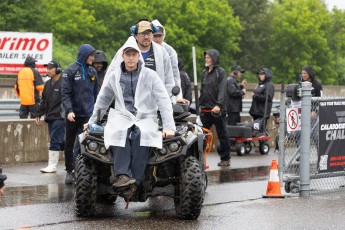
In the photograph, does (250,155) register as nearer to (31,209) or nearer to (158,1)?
(31,209)

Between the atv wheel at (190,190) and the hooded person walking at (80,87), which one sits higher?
the hooded person walking at (80,87)

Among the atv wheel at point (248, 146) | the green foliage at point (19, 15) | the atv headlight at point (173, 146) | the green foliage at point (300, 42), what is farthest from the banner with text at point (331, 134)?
the green foliage at point (300, 42)

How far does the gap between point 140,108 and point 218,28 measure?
9531 centimetres

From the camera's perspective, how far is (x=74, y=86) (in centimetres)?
1422

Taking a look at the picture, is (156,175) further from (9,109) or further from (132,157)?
(9,109)

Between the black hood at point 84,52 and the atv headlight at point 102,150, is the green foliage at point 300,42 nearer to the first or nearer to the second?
the black hood at point 84,52

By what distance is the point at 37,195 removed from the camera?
42.6ft

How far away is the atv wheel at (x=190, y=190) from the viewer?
10758mm

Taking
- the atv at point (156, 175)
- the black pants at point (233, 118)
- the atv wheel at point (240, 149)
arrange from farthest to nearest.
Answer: the black pants at point (233, 118) → the atv wheel at point (240, 149) → the atv at point (156, 175)

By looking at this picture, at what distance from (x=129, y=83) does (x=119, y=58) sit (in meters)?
0.28

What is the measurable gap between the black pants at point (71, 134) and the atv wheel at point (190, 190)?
3.63 metres

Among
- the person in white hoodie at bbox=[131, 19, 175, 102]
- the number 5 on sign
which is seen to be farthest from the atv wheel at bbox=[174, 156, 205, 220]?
the number 5 on sign

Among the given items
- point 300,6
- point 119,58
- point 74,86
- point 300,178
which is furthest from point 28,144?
point 300,6

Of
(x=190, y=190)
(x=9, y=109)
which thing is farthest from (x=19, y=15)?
(x=190, y=190)
